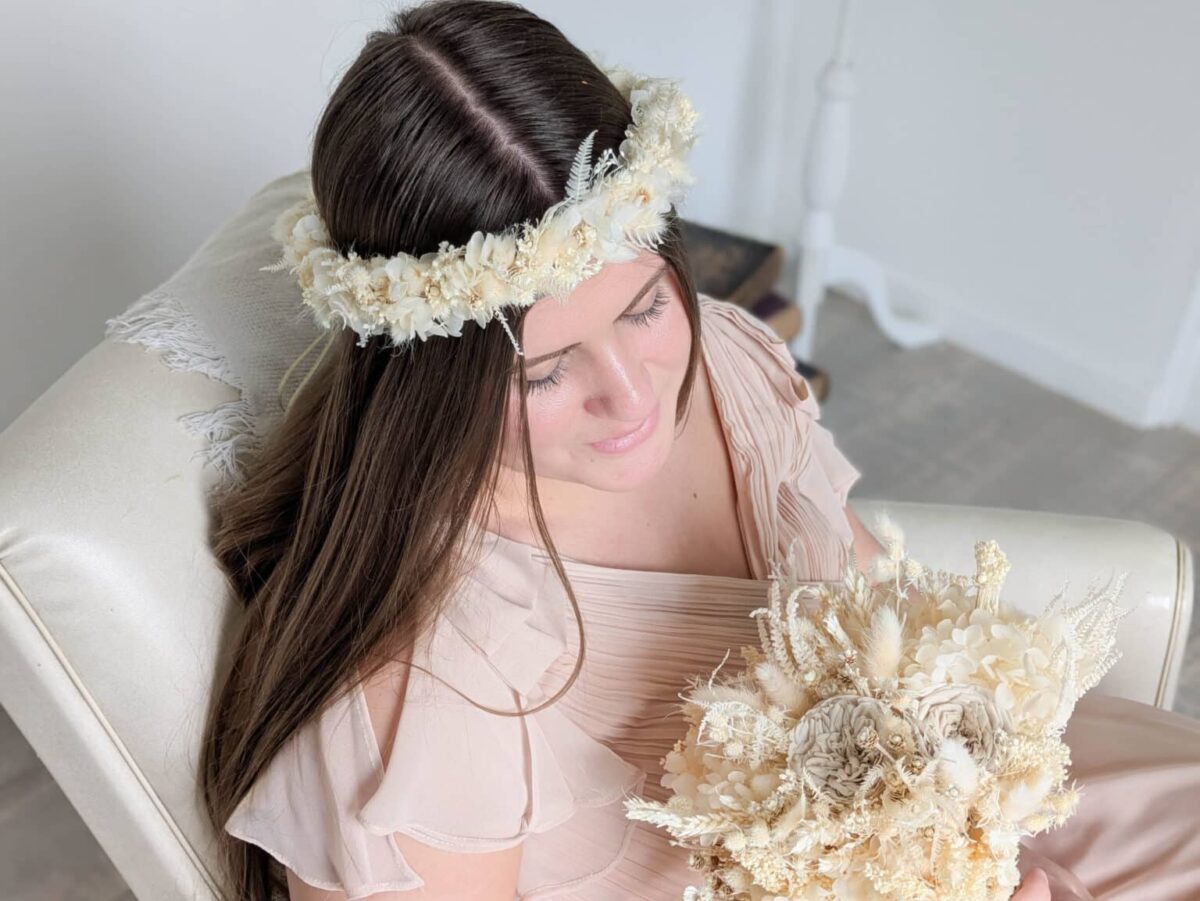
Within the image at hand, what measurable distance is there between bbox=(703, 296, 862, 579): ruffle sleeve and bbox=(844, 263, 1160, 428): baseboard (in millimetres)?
1378

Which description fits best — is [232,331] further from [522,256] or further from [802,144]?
[802,144]

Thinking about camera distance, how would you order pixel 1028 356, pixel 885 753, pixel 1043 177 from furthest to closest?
pixel 1028 356 → pixel 1043 177 → pixel 885 753

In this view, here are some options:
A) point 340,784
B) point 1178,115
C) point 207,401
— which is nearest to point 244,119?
point 207,401

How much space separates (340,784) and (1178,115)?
1.90 meters

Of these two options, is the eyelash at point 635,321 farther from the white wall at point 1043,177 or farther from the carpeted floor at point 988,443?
the white wall at point 1043,177

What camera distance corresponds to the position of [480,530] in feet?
A: 2.91

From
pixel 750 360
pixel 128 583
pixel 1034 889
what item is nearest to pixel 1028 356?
pixel 750 360

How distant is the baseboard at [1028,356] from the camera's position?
2293mm

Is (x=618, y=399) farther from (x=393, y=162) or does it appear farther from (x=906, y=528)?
(x=906, y=528)

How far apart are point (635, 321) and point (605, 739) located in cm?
38

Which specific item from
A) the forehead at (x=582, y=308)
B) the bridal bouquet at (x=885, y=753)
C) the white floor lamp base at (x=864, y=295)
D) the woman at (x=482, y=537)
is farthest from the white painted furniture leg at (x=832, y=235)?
the bridal bouquet at (x=885, y=753)

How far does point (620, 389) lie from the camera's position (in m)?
0.81

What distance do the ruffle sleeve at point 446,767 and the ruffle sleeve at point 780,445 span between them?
0.28 m

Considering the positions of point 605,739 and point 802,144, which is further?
point 802,144
